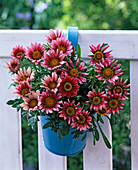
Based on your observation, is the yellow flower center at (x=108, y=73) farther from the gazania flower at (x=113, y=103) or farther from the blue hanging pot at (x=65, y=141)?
the blue hanging pot at (x=65, y=141)

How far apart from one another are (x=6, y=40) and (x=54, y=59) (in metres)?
0.39

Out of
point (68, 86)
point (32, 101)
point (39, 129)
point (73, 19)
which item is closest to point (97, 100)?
point (68, 86)

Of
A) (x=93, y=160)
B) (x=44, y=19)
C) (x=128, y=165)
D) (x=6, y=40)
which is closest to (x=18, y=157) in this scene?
(x=93, y=160)

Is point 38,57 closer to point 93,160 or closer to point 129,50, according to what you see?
point 129,50

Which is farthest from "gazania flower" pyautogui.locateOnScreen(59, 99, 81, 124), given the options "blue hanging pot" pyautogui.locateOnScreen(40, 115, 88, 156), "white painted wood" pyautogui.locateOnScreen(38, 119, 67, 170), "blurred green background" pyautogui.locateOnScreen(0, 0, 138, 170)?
"blurred green background" pyautogui.locateOnScreen(0, 0, 138, 170)

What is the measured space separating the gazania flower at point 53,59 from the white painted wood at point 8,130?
0.39 m

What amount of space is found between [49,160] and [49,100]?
0.46 meters

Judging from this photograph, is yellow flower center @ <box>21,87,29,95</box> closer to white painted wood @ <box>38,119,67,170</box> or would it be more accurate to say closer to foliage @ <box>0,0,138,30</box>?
white painted wood @ <box>38,119,67,170</box>

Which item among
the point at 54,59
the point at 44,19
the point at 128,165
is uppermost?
the point at 44,19

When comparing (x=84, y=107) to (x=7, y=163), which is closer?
(x=84, y=107)

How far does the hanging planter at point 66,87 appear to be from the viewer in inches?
48.0

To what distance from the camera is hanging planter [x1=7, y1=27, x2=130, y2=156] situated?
4.00 feet

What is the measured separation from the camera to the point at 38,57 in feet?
4.12

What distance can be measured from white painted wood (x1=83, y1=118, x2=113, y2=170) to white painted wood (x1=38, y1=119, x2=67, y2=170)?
101 millimetres
